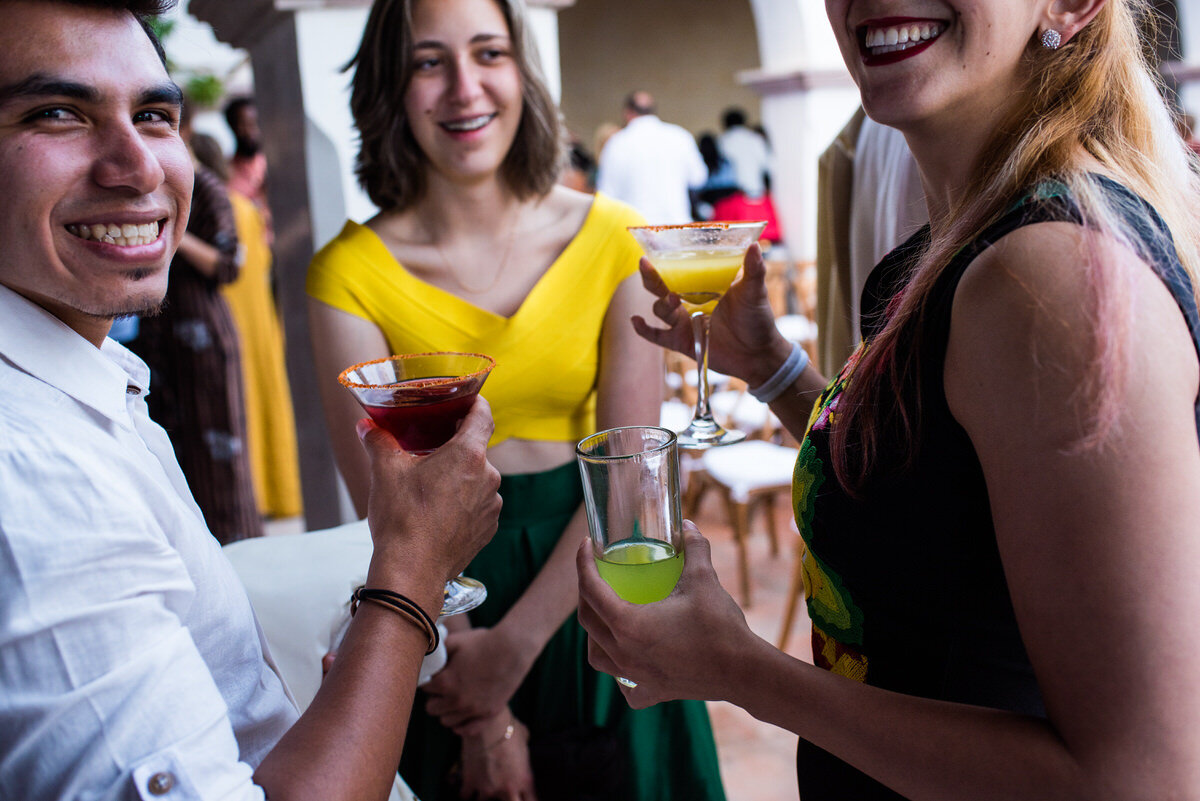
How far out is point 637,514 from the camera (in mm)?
1028

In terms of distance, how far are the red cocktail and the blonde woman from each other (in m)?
0.29

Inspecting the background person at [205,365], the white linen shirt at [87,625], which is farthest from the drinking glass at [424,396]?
the background person at [205,365]

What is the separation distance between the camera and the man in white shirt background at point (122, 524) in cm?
73

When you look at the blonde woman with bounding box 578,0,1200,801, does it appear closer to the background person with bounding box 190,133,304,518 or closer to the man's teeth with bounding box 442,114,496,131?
the man's teeth with bounding box 442,114,496,131

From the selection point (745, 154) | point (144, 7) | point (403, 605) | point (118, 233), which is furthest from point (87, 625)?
point (745, 154)

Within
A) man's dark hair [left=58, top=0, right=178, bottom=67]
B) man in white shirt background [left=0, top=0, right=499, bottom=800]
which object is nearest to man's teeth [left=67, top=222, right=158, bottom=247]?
man in white shirt background [left=0, top=0, right=499, bottom=800]

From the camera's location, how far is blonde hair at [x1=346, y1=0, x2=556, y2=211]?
178cm

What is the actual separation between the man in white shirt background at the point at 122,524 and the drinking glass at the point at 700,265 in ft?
1.53

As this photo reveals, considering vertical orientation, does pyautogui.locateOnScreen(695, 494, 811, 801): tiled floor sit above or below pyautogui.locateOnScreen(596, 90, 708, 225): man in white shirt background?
below

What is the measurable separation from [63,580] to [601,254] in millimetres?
1274

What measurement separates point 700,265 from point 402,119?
0.76 m


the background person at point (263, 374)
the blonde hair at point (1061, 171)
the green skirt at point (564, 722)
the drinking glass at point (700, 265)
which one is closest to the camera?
the blonde hair at point (1061, 171)

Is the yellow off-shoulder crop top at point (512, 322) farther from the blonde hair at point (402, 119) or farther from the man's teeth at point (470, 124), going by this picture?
the man's teeth at point (470, 124)

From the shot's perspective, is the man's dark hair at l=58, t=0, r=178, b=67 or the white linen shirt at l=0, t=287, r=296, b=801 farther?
the man's dark hair at l=58, t=0, r=178, b=67
